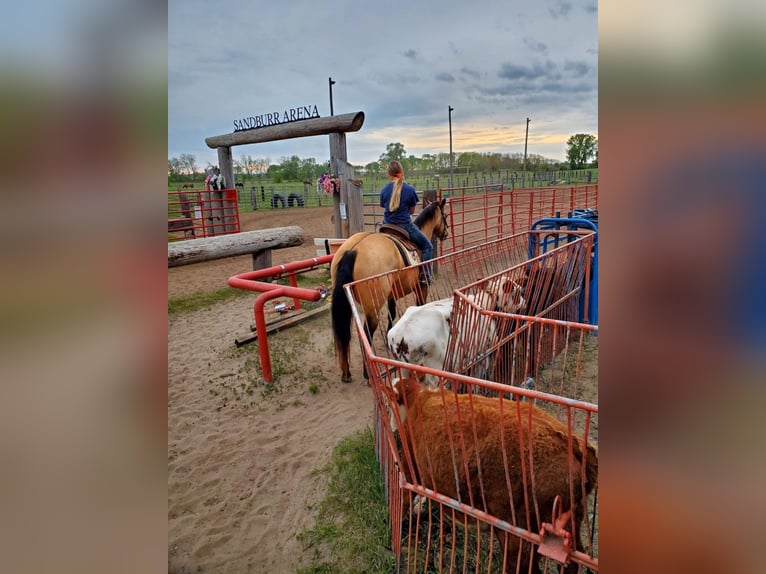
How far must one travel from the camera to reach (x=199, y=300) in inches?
301

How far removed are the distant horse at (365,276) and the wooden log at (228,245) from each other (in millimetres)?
3149

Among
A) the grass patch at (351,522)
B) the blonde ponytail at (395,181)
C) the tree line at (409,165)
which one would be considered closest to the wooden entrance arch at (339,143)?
the blonde ponytail at (395,181)

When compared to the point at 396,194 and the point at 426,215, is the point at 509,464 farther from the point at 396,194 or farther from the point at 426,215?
the point at 426,215

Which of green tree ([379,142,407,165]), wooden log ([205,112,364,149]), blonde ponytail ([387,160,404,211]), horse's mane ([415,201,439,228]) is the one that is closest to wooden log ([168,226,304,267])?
wooden log ([205,112,364,149])

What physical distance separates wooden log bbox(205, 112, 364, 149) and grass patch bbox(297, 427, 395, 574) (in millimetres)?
5775

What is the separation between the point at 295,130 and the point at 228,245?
2.58 meters

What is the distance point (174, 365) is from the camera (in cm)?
500

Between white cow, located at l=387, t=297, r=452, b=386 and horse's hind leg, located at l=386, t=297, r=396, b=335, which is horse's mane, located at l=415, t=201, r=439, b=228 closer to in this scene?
horse's hind leg, located at l=386, t=297, r=396, b=335

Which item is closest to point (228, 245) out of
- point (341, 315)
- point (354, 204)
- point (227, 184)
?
point (354, 204)

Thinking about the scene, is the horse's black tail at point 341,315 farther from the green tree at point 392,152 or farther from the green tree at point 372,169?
the green tree at point 392,152
